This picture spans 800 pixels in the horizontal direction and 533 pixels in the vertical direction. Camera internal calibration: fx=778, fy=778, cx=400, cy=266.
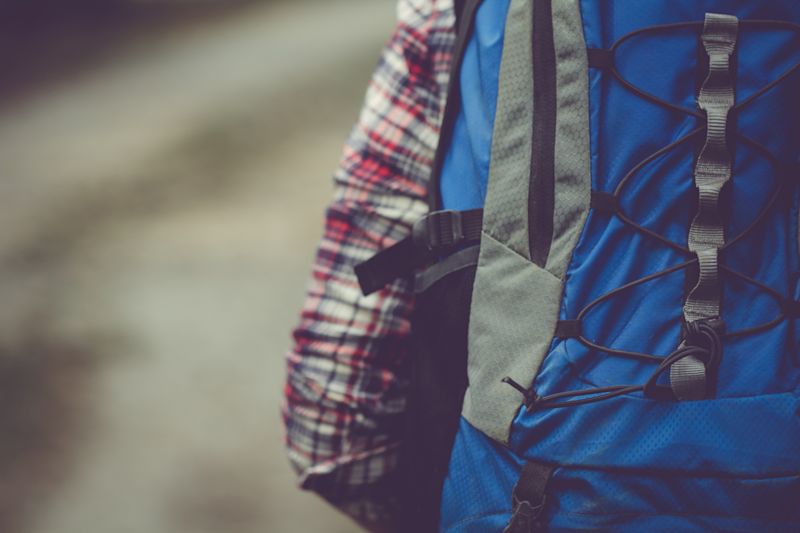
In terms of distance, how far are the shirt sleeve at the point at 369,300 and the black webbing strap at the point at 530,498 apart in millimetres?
276

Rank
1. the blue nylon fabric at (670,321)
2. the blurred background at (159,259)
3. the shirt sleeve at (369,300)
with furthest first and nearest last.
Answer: the blurred background at (159,259)
the shirt sleeve at (369,300)
the blue nylon fabric at (670,321)

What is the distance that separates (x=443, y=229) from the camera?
30.6 inches

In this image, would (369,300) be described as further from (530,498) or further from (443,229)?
(530,498)

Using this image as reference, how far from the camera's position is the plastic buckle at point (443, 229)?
770mm

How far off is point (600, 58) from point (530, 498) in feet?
1.28

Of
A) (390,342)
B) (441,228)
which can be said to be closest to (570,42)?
(441,228)

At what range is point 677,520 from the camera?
26.0 inches

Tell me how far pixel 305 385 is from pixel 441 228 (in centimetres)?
29

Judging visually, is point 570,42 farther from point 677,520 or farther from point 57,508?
point 57,508

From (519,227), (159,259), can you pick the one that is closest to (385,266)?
(519,227)

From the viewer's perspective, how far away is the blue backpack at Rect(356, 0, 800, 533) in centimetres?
65

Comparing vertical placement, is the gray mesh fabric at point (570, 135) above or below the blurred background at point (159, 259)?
above

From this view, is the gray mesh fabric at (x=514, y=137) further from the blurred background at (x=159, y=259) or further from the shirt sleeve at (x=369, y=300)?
the blurred background at (x=159, y=259)

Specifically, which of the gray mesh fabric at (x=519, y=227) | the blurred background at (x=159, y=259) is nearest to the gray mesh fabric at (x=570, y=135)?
the gray mesh fabric at (x=519, y=227)
